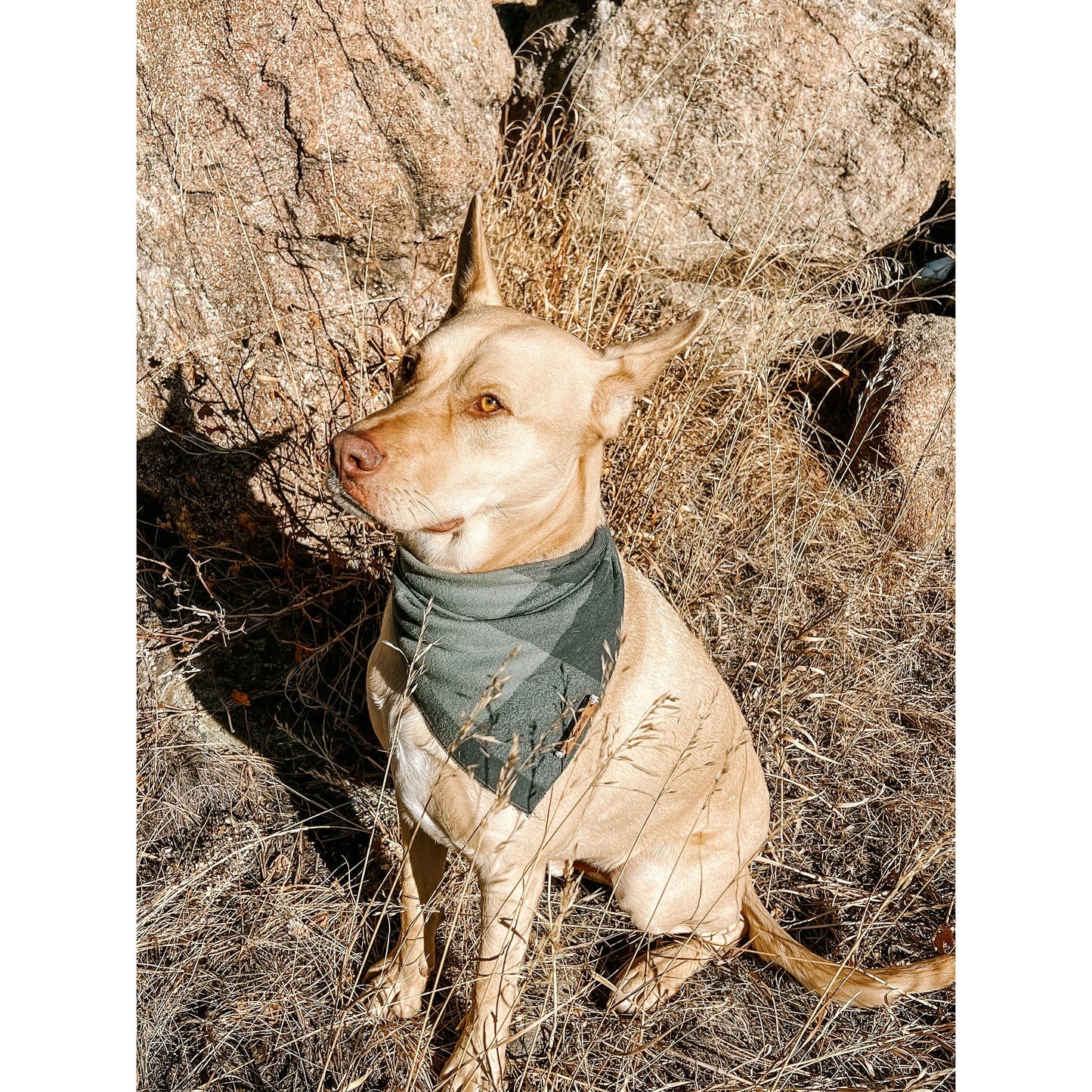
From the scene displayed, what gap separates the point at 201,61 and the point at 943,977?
381 cm

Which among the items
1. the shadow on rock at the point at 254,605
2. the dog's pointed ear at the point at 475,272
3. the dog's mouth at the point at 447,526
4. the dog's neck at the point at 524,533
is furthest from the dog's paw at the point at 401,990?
the dog's pointed ear at the point at 475,272

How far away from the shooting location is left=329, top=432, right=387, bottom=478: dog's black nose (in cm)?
197

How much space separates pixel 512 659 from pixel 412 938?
98 centimetres

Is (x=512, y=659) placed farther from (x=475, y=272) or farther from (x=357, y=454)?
(x=475, y=272)

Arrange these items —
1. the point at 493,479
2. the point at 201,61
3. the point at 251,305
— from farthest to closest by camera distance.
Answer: the point at 251,305 < the point at 201,61 < the point at 493,479

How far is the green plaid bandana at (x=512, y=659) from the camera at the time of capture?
2234mm

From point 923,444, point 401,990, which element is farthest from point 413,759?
point 923,444

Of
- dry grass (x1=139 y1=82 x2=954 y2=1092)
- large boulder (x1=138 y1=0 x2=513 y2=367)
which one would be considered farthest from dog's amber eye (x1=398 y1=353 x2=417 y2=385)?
large boulder (x1=138 y1=0 x2=513 y2=367)

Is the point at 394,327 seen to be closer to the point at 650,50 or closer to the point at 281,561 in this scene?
the point at 281,561

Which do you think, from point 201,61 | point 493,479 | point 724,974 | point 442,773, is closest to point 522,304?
point 201,61

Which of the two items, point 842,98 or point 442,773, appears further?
point 842,98

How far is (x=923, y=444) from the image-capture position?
430cm

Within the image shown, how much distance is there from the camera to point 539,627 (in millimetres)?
2293

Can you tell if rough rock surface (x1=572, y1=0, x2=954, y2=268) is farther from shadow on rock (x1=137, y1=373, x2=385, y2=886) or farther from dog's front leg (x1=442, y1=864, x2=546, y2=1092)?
dog's front leg (x1=442, y1=864, x2=546, y2=1092)
